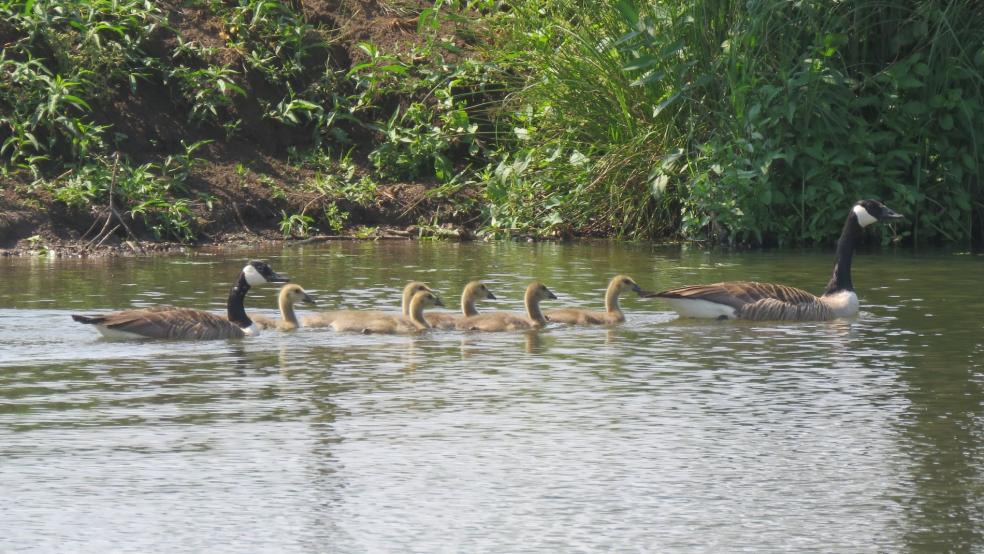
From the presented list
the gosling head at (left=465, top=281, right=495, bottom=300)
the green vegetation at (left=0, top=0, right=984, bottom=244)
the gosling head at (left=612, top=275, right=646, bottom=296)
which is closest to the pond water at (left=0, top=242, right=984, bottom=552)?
the gosling head at (left=612, top=275, right=646, bottom=296)

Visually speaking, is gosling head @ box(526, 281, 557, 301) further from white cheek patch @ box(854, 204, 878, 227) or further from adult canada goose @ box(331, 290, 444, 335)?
white cheek patch @ box(854, 204, 878, 227)

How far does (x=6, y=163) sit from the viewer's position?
59.4 feet

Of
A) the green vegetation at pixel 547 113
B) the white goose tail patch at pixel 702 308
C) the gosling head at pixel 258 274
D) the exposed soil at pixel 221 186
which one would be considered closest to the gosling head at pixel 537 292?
the white goose tail patch at pixel 702 308

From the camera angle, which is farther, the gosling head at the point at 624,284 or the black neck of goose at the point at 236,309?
the gosling head at the point at 624,284

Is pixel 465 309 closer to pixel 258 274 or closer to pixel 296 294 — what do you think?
pixel 296 294

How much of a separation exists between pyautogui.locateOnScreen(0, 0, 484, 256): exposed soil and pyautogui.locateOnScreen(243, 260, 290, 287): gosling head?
4.70 meters

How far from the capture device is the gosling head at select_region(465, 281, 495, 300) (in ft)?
41.1

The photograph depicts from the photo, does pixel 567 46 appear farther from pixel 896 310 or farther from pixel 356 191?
pixel 896 310

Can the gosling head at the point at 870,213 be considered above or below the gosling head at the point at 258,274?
above

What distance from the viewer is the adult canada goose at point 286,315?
39.8 feet

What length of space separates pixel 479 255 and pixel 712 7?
3882mm

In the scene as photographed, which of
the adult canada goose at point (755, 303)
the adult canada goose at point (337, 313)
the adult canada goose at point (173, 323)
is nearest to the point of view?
the adult canada goose at point (173, 323)

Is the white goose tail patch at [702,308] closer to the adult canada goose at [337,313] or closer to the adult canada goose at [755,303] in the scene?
the adult canada goose at [755,303]

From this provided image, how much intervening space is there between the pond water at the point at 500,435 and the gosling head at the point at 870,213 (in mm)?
1129
